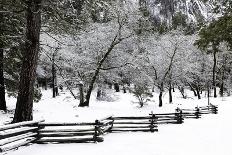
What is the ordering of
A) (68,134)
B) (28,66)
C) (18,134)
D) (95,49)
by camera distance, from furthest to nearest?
(95,49)
(68,134)
(28,66)
(18,134)

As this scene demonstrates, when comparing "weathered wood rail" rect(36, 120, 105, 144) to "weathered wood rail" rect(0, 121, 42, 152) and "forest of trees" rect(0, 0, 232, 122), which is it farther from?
"forest of trees" rect(0, 0, 232, 122)

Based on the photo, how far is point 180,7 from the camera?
161 m

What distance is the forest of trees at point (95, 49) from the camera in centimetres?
1421

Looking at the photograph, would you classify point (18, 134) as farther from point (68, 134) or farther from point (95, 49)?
point (95, 49)

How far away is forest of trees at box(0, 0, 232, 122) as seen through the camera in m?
14.2

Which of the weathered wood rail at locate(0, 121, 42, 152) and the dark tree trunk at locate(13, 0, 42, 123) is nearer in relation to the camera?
the weathered wood rail at locate(0, 121, 42, 152)

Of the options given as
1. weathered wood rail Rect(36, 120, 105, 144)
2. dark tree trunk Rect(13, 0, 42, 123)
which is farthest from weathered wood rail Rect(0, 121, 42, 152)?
dark tree trunk Rect(13, 0, 42, 123)

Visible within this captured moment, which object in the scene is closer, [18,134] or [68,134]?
[18,134]

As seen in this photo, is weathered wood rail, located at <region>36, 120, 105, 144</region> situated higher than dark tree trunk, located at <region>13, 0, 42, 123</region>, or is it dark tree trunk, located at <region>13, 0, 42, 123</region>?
dark tree trunk, located at <region>13, 0, 42, 123</region>

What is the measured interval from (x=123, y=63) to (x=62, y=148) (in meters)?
24.6

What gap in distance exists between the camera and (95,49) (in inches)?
1458

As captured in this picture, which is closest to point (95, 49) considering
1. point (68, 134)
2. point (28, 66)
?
point (28, 66)

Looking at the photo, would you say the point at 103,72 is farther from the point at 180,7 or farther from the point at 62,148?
the point at 180,7

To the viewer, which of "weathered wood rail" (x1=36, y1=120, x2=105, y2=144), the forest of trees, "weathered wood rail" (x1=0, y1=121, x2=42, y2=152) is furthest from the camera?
the forest of trees
